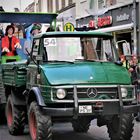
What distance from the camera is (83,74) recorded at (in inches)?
325

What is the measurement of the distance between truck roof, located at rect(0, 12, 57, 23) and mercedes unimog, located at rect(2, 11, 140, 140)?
3.76 meters

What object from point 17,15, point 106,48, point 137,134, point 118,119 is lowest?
point 137,134

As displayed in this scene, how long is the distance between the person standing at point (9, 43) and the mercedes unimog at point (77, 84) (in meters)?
3.05

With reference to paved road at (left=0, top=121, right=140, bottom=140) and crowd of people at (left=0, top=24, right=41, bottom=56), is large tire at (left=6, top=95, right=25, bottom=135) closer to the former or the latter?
paved road at (left=0, top=121, right=140, bottom=140)

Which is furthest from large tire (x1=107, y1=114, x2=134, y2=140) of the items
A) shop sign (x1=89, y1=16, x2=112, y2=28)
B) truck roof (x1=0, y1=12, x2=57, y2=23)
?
shop sign (x1=89, y1=16, x2=112, y2=28)

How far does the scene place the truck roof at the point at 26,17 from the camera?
1330 cm

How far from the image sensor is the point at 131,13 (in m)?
26.1

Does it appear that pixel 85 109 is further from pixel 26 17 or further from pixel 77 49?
pixel 26 17

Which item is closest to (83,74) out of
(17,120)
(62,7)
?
(17,120)

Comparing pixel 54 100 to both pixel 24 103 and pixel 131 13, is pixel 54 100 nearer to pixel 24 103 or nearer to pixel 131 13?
pixel 24 103

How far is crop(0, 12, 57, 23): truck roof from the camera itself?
1330 centimetres

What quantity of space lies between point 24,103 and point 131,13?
665 inches

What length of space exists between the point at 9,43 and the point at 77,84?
538 centimetres

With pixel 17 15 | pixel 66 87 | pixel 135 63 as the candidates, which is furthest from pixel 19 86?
pixel 135 63
